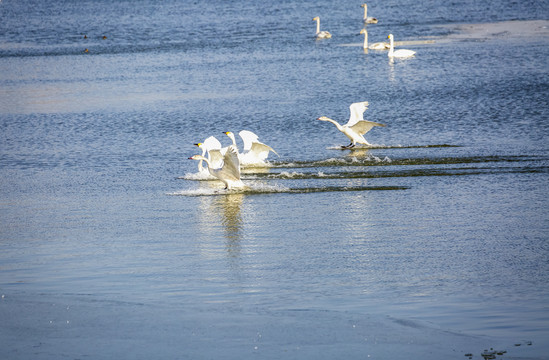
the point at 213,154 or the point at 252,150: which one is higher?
the point at 252,150

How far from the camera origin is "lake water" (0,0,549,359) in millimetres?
7422

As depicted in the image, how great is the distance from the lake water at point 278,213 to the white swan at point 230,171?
0.34 meters

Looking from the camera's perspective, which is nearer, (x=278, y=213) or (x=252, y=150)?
(x=278, y=213)

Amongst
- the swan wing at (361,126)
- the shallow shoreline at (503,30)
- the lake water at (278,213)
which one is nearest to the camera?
the lake water at (278,213)

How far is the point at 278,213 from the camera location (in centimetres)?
1163

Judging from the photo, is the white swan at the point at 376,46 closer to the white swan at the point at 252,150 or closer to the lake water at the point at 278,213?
the lake water at the point at 278,213

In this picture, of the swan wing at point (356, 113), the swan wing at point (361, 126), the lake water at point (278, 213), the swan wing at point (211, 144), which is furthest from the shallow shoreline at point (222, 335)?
the swan wing at point (356, 113)

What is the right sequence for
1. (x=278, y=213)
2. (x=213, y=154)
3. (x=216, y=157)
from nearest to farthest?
1. (x=278, y=213)
2. (x=213, y=154)
3. (x=216, y=157)

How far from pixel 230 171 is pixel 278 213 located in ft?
5.47

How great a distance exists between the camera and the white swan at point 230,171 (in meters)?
12.7

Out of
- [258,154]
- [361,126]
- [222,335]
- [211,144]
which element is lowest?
[222,335]

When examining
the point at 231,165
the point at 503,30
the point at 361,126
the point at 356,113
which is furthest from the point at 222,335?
the point at 503,30

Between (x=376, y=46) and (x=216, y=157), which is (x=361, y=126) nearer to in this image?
(x=216, y=157)

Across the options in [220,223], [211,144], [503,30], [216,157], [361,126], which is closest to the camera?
[220,223]
